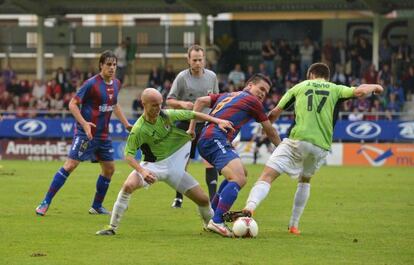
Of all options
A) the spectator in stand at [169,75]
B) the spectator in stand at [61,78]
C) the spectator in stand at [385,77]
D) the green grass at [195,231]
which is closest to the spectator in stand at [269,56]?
the spectator in stand at [169,75]

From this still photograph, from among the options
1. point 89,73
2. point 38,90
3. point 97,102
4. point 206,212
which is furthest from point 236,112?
point 89,73

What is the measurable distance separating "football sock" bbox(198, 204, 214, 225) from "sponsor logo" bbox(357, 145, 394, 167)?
19674 mm

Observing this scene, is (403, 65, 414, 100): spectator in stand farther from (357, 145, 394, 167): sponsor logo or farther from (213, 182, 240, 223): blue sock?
(213, 182, 240, 223): blue sock

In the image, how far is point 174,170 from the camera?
1166 cm

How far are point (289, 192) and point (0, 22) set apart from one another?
32642mm

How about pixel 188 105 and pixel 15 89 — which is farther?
pixel 15 89

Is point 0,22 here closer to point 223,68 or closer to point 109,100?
point 223,68

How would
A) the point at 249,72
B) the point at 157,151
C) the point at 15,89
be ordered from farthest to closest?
1. the point at 15,89
2. the point at 249,72
3. the point at 157,151

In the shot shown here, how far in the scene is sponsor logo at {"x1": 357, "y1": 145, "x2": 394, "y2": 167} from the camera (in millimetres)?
31281

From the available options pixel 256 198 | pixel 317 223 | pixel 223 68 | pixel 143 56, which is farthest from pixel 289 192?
pixel 143 56

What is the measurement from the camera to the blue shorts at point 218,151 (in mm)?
11859

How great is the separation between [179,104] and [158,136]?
2.81m

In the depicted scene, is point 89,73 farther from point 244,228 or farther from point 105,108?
point 244,228

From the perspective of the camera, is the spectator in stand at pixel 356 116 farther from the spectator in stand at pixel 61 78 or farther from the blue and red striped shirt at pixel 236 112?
the blue and red striped shirt at pixel 236 112
